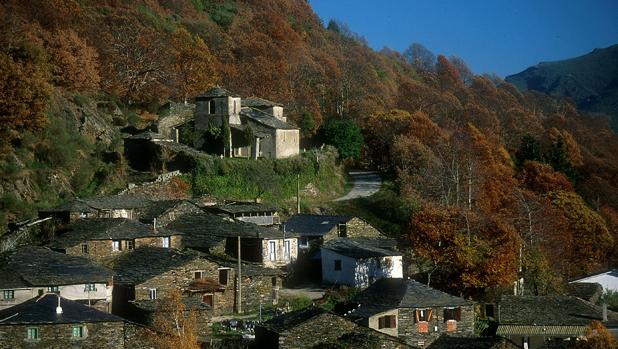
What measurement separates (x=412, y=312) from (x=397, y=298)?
26.1 inches

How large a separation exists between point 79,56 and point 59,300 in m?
26.5

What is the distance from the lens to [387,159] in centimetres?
5862

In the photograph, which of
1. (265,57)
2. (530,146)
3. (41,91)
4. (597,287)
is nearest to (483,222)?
(597,287)

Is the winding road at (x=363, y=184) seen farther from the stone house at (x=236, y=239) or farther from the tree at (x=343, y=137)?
the stone house at (x=236, y=239)

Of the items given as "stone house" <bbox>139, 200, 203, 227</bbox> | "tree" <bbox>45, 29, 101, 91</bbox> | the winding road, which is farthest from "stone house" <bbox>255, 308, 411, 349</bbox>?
"tree" <bbox>45, 29, 101, 91</bbox>

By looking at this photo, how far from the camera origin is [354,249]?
38.0 metres

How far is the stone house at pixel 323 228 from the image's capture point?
130 ft

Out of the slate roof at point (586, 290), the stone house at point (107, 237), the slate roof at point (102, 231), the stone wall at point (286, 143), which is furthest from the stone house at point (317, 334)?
the stone wall at point (286, 143)

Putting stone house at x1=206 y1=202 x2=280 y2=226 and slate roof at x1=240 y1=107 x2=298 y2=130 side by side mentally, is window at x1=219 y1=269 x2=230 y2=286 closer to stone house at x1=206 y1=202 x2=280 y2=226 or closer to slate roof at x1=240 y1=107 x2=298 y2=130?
stone house at x1=206 y1=202 x2=280 y2=226

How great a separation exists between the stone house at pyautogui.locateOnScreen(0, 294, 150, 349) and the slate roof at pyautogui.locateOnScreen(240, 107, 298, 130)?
82.2 feet

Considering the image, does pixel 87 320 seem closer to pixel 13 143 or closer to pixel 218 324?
pixel 218 324

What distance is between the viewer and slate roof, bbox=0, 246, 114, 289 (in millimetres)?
29375

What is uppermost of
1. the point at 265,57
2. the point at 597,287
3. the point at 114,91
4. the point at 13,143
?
the point at 265,57

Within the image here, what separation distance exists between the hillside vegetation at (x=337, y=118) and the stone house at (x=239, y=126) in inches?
83.9
